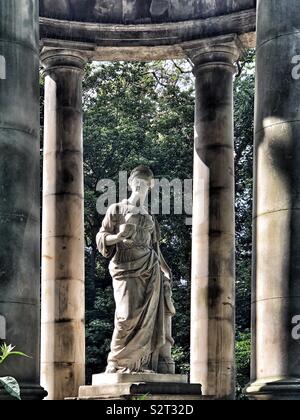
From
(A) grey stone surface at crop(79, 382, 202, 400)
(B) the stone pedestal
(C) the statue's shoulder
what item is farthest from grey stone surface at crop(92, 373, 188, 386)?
(C) the statue's shoulder

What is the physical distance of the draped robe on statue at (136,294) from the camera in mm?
43688

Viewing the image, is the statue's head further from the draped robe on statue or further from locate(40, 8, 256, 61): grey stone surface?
locate(40, 8, 256, 61): grey stone surface

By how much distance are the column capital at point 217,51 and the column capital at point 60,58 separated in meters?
6.06

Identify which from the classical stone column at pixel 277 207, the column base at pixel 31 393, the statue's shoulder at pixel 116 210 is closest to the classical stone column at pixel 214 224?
the statue's shoulder at pixel 116 210

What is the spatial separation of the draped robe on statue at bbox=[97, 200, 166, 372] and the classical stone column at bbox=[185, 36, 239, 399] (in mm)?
8046

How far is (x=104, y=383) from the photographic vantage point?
4272cm

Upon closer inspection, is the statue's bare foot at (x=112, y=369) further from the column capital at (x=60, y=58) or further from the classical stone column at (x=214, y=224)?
the column capital at (x=60, y=58)

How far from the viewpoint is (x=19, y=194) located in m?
35.6

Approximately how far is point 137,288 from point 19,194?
10278mm

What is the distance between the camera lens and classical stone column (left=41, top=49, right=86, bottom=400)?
172 feet

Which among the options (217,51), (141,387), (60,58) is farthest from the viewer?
(60,58)

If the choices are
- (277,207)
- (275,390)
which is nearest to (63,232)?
(277,207)

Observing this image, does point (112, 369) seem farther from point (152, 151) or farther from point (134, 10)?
point (152, 151)

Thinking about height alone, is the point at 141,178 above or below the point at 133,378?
above
